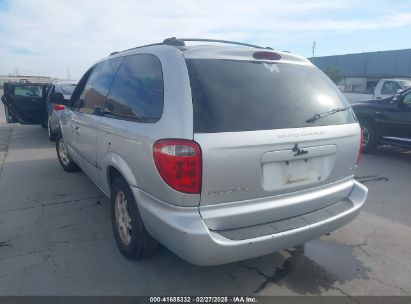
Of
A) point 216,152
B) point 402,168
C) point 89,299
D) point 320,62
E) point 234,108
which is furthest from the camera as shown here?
point 320,62

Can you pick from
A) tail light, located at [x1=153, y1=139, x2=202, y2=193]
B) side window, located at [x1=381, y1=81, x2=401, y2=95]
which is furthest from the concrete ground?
side window, located at [x1=381, y1=81, x2=401, y2=95]

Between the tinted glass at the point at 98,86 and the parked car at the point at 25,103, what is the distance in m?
6.93

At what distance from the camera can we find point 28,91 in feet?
34.7

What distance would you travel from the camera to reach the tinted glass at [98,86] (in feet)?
12.0

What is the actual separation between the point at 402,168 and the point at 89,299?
20.3 ft

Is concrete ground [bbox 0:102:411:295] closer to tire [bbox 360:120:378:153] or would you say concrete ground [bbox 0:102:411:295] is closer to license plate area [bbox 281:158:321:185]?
license plate area [bbox 281:158:321:185]

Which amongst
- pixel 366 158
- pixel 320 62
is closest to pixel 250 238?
pixel 366 158

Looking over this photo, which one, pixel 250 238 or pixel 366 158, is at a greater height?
pixel 250 238

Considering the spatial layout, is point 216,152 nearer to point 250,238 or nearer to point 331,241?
point 250,238

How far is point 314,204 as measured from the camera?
2836mm

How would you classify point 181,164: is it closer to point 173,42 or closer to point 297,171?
point 297,171

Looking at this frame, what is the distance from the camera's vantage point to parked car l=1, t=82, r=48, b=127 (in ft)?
33.4

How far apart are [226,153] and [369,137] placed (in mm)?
6518

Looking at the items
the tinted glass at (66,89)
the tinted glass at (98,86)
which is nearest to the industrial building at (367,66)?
the tinted glass at (66,89)
